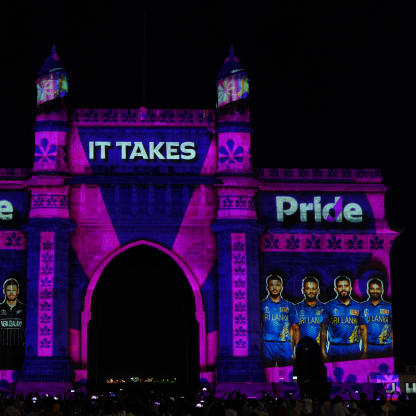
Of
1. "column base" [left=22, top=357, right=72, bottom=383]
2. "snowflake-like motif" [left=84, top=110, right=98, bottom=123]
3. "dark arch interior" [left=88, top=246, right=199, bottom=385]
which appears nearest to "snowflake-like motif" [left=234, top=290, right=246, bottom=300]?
"dark arch interior" [left=88, top=246, right=199, bottom=385]

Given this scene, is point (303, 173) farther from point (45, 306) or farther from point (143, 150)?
point (45, 306)

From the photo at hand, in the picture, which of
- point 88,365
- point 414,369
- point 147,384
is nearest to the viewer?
point 88,365

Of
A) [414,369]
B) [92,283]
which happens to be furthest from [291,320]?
[414,369]

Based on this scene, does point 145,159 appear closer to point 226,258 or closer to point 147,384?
point 226,258

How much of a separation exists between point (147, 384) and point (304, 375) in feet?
39.9

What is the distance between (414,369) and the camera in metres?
78.0

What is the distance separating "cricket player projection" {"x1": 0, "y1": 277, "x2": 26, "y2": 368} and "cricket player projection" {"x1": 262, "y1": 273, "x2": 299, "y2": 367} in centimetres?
1580

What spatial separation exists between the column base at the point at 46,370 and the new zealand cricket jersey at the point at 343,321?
56.7 ft

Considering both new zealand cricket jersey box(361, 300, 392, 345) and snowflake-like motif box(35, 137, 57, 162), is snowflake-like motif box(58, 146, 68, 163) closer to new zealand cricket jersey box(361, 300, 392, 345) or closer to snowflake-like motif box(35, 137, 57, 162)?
snowflake-like motif box(35, 137, 57, 162)

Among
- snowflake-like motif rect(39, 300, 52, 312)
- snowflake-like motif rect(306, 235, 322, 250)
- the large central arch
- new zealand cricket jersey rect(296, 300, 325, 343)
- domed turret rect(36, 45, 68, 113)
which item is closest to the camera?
snowflake-like motif rect(39, 300, 52, 312)

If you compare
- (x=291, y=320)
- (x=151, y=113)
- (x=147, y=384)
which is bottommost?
(x=147, y=384)

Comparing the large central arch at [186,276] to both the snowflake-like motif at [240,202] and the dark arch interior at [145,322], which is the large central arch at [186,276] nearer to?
the dark arch interior at [145,322]

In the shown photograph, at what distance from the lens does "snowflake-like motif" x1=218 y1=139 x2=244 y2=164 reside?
64.6 meters

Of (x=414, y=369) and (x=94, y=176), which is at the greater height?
(x=94, y=176)
